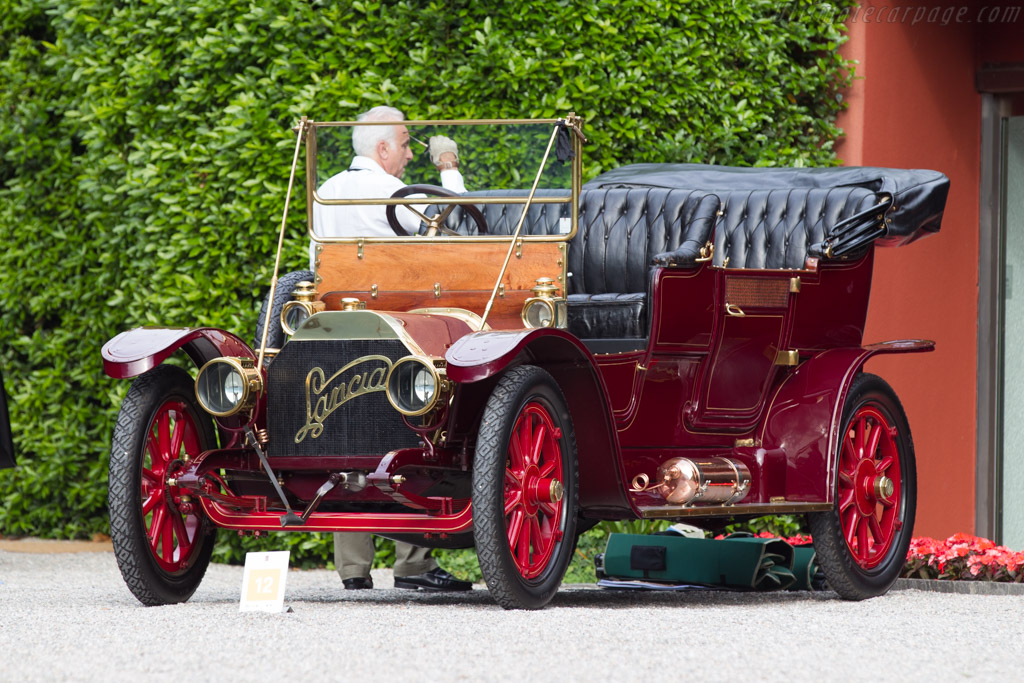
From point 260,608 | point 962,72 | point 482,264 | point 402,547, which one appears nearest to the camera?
point 260,608

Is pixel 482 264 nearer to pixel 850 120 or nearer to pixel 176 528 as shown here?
pixel 176 528

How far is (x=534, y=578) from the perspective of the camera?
176 inches

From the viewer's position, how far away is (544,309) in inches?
191

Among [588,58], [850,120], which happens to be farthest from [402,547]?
[850,120]

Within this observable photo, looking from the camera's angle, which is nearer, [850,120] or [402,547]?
[402,547]

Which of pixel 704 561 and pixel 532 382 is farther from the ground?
pixel 532 382

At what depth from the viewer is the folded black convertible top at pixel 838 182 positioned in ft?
19.2

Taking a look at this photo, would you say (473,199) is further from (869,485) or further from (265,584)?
(869,485)

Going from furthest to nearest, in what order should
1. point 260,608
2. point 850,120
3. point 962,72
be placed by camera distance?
point 962,72
point 850,120
point 260,608

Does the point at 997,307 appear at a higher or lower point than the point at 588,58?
lower

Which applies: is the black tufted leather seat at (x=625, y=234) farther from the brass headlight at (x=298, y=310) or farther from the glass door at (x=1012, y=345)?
the glass door at (x=1012, y=345)

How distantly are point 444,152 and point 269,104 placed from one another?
2223 millimetres

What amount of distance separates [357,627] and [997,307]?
586cm

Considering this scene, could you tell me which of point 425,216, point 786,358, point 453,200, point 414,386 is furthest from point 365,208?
point 786,358
